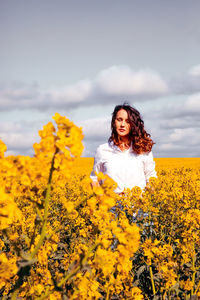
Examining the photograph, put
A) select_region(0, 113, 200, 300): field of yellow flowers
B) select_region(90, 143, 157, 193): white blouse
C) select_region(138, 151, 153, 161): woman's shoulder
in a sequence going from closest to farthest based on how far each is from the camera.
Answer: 1. select_region(0, 113, 200, 300): field of yellow flowers
2. select_region(90, 143, 157, 193): white blouse
3. select_region(138, 151, 153, 161): woman's shoulder

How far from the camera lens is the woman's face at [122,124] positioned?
433 centimetres

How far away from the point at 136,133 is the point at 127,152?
0.99 feet

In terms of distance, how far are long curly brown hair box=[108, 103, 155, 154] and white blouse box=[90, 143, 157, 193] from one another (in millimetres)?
92

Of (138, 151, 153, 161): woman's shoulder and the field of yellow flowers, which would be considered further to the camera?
(138, 151, 153, 161): woman's shoulder

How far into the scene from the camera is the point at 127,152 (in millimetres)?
4449

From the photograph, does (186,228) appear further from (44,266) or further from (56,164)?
(56,164)

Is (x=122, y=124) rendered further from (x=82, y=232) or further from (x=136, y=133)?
(x=82, y=232)

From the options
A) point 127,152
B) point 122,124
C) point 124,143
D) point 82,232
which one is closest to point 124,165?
point 127,152

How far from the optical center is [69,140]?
1.41m

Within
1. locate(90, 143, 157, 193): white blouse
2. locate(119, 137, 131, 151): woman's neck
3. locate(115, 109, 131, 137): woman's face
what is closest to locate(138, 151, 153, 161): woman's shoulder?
locate(90, 143, 157, 193): white blouse

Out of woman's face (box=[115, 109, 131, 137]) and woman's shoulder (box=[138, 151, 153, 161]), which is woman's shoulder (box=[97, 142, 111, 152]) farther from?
woman's shoulder (box=[138, 151, 153, 161])

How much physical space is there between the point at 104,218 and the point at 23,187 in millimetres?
1042

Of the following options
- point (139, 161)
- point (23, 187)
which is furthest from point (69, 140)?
point (139, 161)

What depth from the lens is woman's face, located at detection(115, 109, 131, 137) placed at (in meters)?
4.33
